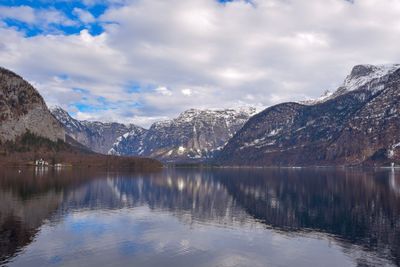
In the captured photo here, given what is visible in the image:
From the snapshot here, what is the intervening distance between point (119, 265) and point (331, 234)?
49516mm

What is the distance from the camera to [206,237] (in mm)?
90375

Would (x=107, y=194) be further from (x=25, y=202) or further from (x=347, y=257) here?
(x=347, y=257)

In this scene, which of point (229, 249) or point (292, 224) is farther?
point (292, 224)

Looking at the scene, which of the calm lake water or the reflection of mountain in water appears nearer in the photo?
the calm lake water

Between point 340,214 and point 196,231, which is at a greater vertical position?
point 340,214

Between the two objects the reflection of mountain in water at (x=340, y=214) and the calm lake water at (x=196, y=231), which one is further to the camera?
the reflection of mountain in water at (x=340, y=214)

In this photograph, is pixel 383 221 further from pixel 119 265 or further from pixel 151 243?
pixel 119 265

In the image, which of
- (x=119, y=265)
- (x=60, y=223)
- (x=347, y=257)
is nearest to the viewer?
(x=119, y=265)

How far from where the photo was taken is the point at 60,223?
333ft

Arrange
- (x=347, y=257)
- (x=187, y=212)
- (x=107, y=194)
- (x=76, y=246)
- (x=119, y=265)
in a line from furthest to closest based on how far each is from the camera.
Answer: (x=107, y=194), (x=187, y=212), (x=76, y=246), (x=347, y=257), (x=119, y=265)

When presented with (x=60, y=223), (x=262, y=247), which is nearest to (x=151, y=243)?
(x=262, y=247)

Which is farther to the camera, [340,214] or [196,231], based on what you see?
[340,214]

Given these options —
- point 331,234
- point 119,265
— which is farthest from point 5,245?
point 331,234

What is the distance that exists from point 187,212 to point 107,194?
174ft
